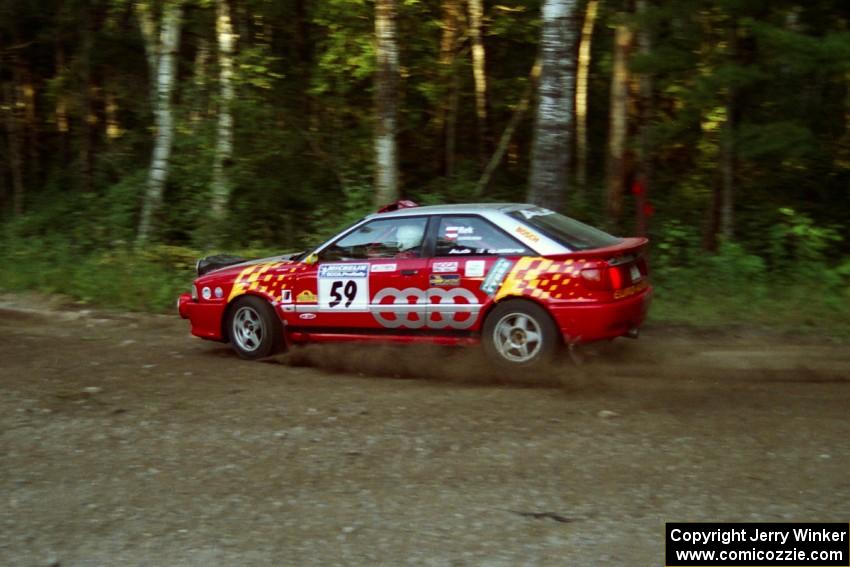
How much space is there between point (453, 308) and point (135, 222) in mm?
12198

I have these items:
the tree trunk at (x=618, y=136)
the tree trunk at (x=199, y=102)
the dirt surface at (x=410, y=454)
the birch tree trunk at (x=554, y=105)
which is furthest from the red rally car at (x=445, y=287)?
the tree trunk at (x=199, y=102)

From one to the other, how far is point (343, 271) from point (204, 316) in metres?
1.79

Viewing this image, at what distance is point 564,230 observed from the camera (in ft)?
26.9

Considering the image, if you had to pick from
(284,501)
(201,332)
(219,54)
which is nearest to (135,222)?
(219,54)

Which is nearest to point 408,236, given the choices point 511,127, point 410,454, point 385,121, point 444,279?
point 444,279

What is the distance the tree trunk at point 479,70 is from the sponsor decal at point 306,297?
11.9 m

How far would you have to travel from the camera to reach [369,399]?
7172mm

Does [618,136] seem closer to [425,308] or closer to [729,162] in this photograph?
[729,162]

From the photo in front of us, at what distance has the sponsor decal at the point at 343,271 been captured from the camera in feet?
28.4

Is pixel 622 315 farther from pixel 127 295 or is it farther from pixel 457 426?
pixel 127 295

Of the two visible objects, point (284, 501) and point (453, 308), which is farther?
point (453, 308)

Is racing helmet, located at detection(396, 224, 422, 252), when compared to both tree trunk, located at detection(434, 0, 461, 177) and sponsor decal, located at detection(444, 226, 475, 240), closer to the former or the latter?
sponsor decal, located at detection(444, 226, 475, 240)

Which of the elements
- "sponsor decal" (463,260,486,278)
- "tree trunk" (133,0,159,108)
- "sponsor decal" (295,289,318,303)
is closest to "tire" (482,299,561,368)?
"sponsor decal" (463,260,486,278)

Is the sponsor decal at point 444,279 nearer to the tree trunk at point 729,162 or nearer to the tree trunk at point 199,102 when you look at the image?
the tree trunk at point 729,162
